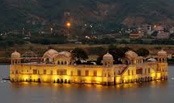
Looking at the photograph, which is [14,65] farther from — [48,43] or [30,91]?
[48,43]

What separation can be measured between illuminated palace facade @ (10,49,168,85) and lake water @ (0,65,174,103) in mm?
1400

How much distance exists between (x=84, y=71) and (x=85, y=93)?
272 inches

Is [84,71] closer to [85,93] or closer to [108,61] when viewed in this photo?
[108,61]

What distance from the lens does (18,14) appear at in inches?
7402

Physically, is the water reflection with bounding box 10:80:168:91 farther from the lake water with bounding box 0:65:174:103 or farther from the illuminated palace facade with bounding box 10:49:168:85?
the illuminated palace facade with bounding box 10:49:168:85

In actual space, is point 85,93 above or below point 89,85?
below

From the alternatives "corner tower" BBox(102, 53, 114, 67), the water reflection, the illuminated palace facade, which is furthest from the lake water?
"corner tower" BBox(102, 53, 114, 67)

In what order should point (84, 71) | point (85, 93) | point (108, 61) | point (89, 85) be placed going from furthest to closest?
point (84, 71)
point (89, 85)
point (108, 61)
point (85, 93)

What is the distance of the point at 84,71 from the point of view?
61688mm

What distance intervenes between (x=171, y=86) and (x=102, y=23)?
5300 inches

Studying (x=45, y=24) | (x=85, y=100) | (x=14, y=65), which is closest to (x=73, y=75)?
(x=14, y=65)

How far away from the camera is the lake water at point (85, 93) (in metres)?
51.2

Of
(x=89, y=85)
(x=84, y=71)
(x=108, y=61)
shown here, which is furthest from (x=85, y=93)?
(x=84, y=71)

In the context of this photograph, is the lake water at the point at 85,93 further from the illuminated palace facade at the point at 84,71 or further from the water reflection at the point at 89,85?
the illuminated palace facade at the point at 84,71
